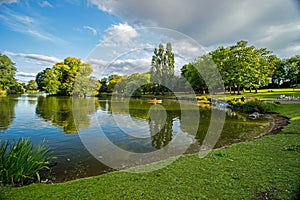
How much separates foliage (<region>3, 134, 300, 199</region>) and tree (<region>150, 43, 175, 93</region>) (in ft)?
188

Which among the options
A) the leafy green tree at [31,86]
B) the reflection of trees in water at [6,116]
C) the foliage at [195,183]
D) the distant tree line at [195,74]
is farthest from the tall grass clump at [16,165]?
the leafy green tree at [31,86]

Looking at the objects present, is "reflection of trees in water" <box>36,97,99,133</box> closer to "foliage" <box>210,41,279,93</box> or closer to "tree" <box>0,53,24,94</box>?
"foliage" <box>210,41,279,93</box>

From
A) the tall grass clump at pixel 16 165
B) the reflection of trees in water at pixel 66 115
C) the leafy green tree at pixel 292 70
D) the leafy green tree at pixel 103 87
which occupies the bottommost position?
the reflection of trees in water at pixel 66 115

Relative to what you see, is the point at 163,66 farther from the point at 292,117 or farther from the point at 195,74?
the point at 292,117

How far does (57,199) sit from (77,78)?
63.9m

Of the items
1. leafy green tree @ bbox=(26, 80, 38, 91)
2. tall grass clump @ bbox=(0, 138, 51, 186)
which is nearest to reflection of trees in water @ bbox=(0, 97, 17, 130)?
tall grass clump @ bbox=(0, 138, 51, 186)

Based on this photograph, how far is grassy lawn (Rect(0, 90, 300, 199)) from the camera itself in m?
4.19

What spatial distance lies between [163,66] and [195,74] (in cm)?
1313

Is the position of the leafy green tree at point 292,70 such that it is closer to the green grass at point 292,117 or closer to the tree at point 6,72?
the green grass at point 292,117

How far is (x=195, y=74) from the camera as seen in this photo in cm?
5466

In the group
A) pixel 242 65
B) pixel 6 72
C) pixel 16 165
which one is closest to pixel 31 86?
pixel 6 72

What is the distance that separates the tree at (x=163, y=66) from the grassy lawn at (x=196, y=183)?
57.4 meters

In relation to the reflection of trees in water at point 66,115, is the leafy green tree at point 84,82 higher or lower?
higher

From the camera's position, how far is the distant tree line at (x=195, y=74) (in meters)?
43.8
